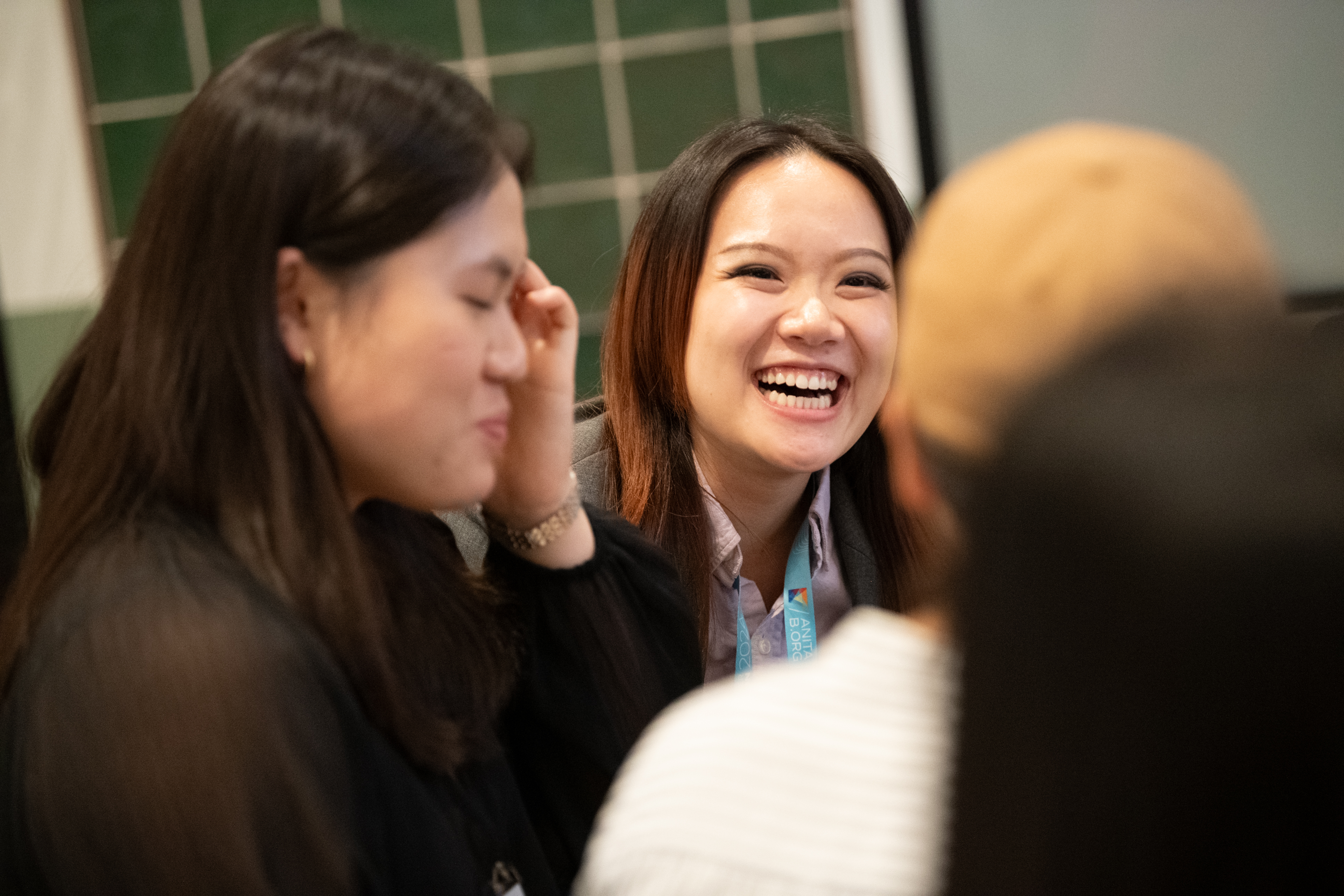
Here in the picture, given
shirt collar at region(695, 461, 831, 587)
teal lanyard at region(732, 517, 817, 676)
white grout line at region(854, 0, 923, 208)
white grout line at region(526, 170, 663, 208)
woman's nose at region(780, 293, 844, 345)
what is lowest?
teal lanyard at region(732, 517, 817, 676)

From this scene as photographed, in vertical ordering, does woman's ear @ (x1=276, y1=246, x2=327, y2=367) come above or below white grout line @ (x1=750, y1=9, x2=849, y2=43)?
below

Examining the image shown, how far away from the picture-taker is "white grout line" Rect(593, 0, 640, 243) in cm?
300

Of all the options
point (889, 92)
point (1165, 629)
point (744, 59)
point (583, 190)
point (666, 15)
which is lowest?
point (1165, 629)

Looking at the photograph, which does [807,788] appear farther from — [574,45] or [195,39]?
[195,39]

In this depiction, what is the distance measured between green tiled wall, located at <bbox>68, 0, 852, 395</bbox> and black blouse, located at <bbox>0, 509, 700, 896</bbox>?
2100mm

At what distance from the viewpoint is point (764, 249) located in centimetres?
174

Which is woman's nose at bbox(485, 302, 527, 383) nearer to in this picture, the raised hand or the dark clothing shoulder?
the raised hand

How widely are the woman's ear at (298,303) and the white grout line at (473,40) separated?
2.21 meters

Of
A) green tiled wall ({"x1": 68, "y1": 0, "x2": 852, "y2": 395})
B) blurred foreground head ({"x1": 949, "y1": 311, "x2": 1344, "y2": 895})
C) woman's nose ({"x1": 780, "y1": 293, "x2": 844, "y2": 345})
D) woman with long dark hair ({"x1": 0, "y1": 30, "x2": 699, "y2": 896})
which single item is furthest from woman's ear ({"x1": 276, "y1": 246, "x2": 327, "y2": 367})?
green tiled wall ({"x1": 68, "y1": 0, "x2": 852, "y2": 395})

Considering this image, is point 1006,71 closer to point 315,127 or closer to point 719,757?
point 315,127

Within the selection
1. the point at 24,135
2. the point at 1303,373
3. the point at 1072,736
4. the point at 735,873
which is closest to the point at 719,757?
the point at 735,873

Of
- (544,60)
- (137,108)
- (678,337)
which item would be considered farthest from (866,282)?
(137,108)

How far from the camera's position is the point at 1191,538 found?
524 millimetres

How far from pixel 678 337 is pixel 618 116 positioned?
1421 mm
